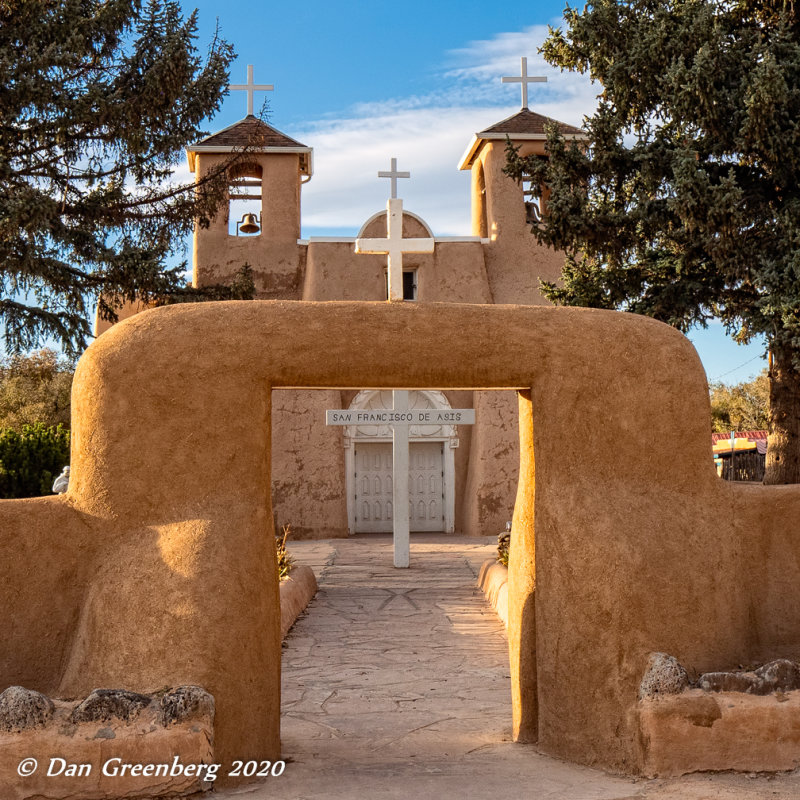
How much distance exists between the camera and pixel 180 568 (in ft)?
16.4

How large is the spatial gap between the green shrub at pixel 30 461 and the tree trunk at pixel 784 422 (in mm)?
12342

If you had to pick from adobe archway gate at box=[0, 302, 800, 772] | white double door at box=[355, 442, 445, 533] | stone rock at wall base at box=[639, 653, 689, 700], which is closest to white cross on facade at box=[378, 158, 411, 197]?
white double door at box=[355, 442, 445, 533]

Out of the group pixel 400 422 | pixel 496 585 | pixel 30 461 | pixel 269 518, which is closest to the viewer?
pixel 269 518

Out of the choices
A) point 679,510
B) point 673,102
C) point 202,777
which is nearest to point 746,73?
point 673,102

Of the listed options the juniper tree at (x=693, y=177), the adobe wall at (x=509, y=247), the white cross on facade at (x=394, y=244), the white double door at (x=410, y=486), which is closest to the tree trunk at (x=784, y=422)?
the juniper tree at (x=693, y=177)

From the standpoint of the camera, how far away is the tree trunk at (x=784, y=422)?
36.8 ft

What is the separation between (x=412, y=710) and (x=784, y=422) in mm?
6945

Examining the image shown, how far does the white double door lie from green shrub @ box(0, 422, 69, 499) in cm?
→ 584

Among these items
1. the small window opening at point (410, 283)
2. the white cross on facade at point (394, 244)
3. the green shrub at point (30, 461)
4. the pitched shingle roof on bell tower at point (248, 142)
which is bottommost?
the green shrub at point (30, 461)

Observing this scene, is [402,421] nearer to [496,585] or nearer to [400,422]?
[400,422]

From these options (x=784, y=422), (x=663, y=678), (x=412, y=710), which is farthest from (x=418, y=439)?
(x=663, y=678)

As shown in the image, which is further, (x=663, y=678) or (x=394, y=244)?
(x=394, y=244)

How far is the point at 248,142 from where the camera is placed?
16.9 meters

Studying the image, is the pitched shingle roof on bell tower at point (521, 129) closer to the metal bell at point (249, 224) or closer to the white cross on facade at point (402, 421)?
the metal bell at point (249, 224)
